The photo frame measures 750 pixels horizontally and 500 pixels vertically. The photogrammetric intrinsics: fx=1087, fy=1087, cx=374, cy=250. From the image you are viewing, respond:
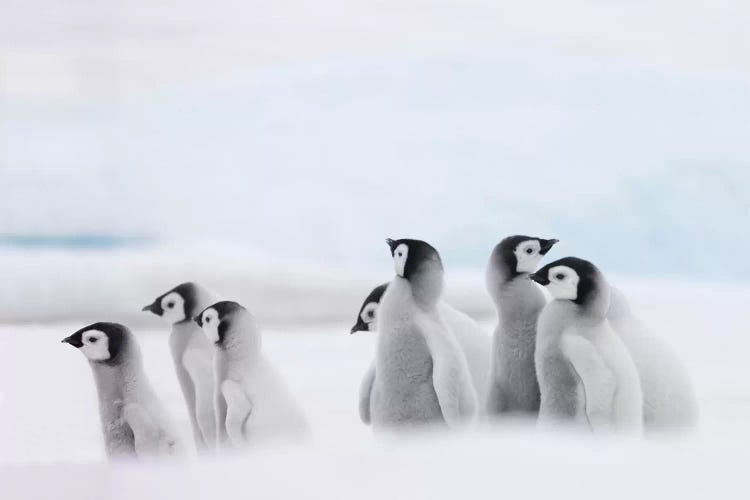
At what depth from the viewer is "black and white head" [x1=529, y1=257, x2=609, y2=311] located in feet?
5.32

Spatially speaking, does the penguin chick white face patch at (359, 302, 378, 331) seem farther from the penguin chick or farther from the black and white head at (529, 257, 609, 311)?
the penguin chick

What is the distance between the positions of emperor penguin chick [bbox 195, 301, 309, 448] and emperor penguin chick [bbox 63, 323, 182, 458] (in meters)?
0.10

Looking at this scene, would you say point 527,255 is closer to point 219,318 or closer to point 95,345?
point 219,318

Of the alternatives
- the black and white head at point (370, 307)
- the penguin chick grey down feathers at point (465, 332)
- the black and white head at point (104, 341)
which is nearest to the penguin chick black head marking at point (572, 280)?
the penguin chick grey down feathers at point (465, 332)

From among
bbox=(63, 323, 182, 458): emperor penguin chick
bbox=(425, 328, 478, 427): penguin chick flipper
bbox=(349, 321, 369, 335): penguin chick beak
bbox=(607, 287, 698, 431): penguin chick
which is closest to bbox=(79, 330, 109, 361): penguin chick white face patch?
bbox=(63, 323, 182, 458): emperor penguin chick

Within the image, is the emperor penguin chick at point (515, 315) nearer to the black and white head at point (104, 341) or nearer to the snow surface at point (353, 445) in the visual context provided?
the snow surface at point (353, 445)

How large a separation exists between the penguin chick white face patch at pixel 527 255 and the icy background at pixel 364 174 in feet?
0.09

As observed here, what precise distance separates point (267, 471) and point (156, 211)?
437 millimetres

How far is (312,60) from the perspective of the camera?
167cm

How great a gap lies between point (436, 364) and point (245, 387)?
0.30m

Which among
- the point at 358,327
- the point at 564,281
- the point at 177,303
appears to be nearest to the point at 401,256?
the point at 358,327

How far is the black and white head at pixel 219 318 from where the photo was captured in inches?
65.9

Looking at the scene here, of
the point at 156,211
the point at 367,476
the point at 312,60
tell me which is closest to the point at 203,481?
the point at 367,476

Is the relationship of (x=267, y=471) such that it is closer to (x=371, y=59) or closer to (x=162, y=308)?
(x=162, y=308)
